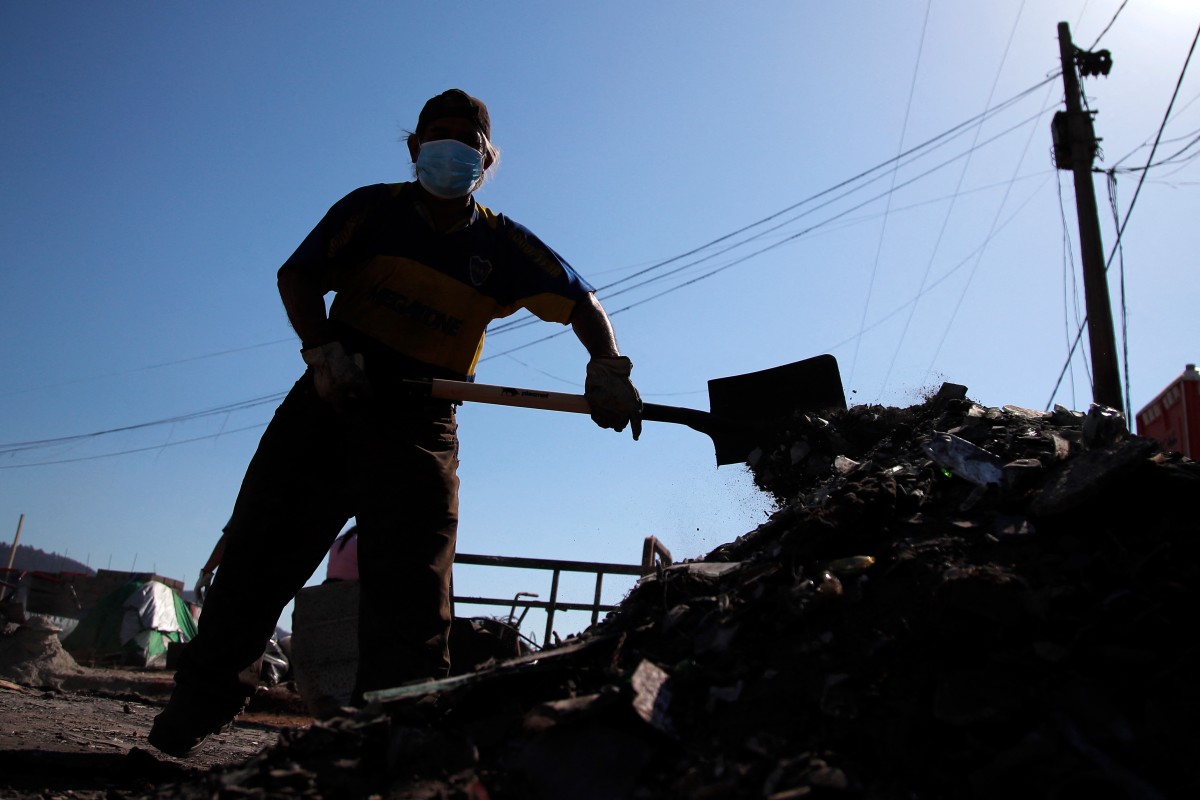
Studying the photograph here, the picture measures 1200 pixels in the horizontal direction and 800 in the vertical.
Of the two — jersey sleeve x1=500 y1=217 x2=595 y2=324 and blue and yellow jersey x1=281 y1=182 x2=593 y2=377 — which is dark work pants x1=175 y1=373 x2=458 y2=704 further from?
jersey sleeve x1=500 y1=217 x2=595 y2=324

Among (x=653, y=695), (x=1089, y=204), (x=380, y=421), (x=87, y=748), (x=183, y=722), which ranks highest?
(x=1089, y=204)

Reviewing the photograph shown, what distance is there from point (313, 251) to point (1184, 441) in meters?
8.72

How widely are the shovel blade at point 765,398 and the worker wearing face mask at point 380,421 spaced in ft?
4.72

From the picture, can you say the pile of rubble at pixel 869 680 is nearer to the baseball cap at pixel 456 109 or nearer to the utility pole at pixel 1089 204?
the baseball cap at pixel 456 109

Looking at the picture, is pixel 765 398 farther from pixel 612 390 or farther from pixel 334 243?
pixel 334 243

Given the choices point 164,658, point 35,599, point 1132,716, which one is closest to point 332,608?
point 1132,716

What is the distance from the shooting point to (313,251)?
9.74 feet

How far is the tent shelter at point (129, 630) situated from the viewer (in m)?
14.1

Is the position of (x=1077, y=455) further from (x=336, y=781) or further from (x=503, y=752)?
(x=336, y=781)

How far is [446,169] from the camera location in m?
3.20

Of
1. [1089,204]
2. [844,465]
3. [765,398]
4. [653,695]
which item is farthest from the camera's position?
[1089,204]

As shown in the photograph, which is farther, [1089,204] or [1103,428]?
[1089,204]

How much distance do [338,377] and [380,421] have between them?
22 centimetres

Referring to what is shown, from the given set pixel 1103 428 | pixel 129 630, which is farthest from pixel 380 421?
pixel 129 630
